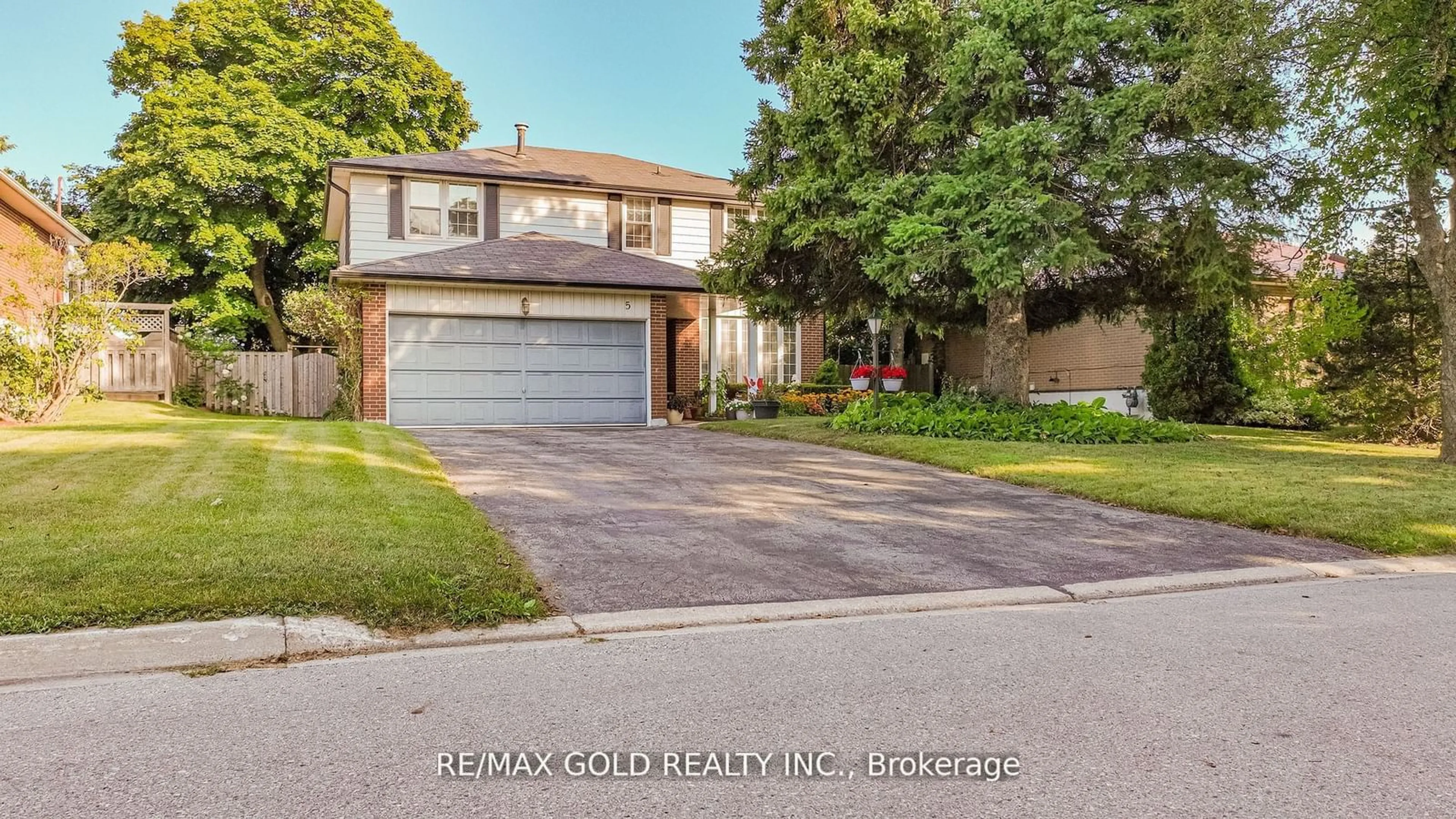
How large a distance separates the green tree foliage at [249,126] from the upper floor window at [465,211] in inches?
326

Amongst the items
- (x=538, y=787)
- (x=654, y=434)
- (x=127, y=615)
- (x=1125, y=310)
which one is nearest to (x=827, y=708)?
(x=538, y=787)

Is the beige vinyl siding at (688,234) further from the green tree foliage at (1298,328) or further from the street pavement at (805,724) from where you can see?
the street pavement at (805,724)

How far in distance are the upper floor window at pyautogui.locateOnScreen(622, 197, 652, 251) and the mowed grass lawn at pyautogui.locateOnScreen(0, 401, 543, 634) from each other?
1232 cm

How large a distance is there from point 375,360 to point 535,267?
11.4 ft

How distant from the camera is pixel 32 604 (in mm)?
3910

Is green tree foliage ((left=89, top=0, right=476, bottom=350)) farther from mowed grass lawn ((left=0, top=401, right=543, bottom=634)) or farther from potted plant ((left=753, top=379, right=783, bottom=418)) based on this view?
mowed grass lawn ((left=0, top=401, right=543, bottom=634))

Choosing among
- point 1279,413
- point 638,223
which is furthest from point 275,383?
point 1279,413

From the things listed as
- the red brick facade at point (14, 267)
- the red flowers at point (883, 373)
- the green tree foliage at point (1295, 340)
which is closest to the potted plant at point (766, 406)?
the red flowers at point (883, 373)

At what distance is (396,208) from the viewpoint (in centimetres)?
1803

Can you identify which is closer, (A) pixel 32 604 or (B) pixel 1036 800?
(B) pixel 1036 800

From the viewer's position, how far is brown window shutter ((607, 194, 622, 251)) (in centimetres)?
1994

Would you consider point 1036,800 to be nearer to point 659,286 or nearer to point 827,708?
point 827,708

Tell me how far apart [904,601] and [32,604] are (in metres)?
4.21

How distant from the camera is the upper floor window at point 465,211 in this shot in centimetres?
1861
